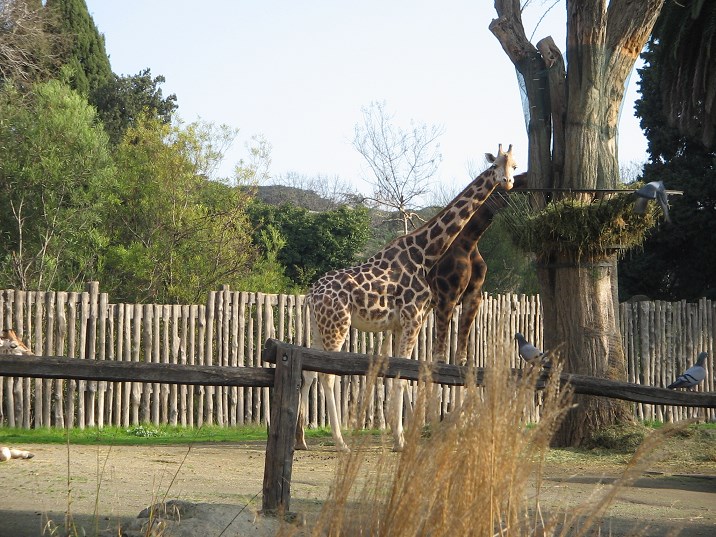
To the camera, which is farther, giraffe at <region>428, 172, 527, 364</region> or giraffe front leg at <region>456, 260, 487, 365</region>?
giraffe front leg at <region>456, 260, 487, 365</region>

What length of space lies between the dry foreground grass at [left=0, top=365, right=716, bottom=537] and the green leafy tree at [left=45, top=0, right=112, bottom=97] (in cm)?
1678

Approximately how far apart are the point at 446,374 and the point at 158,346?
20.7 feet

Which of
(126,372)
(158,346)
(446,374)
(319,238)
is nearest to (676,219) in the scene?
(319,238)

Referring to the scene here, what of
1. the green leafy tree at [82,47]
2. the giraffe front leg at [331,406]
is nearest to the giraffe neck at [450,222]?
the giraffe front leg at [331,406]

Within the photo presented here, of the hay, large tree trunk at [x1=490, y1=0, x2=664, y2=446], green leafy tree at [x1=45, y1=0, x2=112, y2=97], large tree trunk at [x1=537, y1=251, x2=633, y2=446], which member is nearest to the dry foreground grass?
large tree trunk at [x1=537, y1=251, x2=633, y2=446]

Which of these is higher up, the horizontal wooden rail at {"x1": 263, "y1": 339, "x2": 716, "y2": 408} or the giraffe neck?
the giraffe neck

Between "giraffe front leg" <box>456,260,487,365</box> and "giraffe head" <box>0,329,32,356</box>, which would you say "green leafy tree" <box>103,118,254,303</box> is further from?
"giraffe front leg" <box>456,260,487,365</box>

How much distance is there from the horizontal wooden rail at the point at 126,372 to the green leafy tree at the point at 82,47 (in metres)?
19.8

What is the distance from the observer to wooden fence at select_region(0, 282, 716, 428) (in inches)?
437

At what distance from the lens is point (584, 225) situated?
874cm

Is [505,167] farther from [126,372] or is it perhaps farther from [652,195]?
[126,372]

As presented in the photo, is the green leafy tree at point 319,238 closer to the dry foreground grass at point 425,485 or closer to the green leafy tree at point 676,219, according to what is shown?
the green leafy tree at point 676,219

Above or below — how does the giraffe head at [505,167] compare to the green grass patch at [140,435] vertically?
above

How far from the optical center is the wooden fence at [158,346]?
36.4ft
